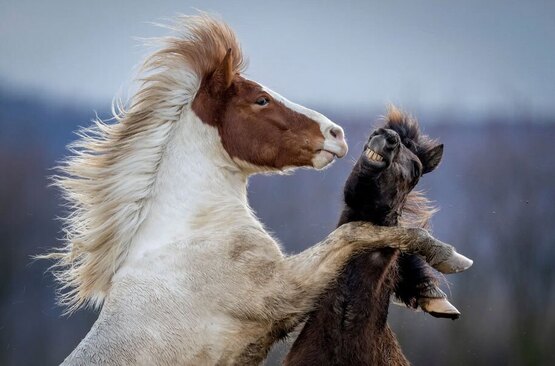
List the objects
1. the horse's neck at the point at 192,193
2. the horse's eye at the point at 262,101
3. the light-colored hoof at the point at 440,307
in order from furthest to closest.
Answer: the horse's eye at the point at 262,101, the light-colored hoof at the point at 440,307, the horse's neck at the point at 192,193

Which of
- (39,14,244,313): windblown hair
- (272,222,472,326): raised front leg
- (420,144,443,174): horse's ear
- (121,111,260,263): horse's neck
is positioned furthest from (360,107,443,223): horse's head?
(39,14,244,313): windblown hair

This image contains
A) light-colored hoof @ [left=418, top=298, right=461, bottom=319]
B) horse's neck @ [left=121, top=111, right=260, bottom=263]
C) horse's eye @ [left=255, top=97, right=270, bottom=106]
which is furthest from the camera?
horse's eye @ [left=255, top=97, right=270, bottom=106]

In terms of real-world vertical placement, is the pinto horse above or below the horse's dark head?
below

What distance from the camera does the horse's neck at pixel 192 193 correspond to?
11.8 feet

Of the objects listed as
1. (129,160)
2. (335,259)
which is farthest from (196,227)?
(335,259)

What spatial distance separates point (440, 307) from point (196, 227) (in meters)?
1.09

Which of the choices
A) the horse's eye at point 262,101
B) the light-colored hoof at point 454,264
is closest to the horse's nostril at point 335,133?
the horse's eye at point 262,101

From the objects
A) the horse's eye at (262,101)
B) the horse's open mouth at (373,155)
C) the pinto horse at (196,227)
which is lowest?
the pinto horse at (196,227)

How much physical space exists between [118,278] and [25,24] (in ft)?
10.1

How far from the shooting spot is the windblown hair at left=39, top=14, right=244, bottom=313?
3.71m

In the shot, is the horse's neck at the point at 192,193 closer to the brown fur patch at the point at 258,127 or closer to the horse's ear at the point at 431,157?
the brown fur patch at the point at 258,127

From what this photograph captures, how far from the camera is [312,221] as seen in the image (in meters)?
5.98

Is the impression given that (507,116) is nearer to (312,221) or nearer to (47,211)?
(312,221)

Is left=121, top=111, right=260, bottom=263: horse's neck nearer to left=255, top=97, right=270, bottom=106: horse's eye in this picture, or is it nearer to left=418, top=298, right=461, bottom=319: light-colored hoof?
left=255, top=97, right=270, bottom=106: horse's eye
